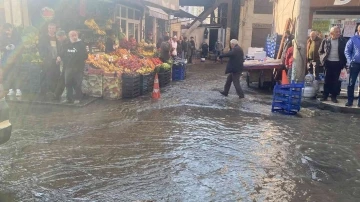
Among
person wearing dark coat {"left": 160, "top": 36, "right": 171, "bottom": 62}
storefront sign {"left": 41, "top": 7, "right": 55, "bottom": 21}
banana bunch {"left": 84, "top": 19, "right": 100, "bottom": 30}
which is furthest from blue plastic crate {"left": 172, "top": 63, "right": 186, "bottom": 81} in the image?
storefront sign {"left": 41, "top": 7, "right": 55, "bottom": 21}

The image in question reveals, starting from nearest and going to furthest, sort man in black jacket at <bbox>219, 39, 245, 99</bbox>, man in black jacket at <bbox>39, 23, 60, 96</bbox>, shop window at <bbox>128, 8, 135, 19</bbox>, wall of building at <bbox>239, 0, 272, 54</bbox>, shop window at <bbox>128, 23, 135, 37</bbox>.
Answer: man in black jacket at <bbox>39, 23, 60, 96</bbox> < man in black jacket at <bbox>219, 39, 245, 99</bbox> < shop window at <bbox>128, 8, 135, 19</bbox> < shop window at <bbox>128, 23, 135, 37</bbox> < wall of building at <bbox>239, 0, 272, 54</bbox>

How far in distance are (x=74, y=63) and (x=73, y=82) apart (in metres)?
0.51

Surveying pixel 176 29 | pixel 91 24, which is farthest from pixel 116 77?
pixel 176 29

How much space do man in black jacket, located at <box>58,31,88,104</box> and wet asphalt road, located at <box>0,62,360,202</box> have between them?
0.70 m

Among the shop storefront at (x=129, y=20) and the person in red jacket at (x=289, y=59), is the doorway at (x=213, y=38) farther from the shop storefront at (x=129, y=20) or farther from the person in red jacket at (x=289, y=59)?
the person in red jacket at (x=289, y=59)

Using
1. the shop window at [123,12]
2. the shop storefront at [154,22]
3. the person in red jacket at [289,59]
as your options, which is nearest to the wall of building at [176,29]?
the shop storefront at [154,22]

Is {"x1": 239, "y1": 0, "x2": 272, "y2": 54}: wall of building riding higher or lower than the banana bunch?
higher

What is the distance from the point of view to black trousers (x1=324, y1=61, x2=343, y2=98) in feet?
30.2

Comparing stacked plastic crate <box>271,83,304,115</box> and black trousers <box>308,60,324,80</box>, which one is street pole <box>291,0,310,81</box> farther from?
stacked plastic crate <box>271,83,304,115</box>

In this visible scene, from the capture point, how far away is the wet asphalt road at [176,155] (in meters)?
4.16

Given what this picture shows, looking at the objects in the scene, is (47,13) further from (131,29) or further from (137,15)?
(137,15)

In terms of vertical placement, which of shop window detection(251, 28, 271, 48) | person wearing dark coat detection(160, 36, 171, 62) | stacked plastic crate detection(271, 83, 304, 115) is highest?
shop window detection(251, 28, 271, 48)

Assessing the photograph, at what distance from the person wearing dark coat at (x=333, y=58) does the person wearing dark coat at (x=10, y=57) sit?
8.15 metres

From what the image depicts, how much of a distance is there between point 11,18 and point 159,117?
6934 mm
